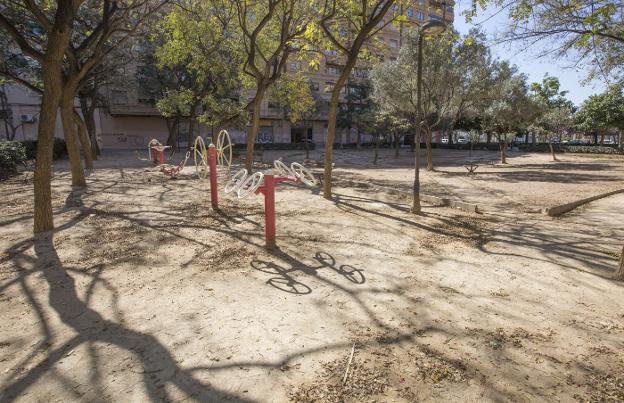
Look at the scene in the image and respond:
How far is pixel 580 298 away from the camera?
14.0 ft

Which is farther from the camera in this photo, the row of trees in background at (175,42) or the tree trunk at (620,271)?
the row of trees in background at (175,42)

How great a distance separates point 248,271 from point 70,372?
7.88 feet

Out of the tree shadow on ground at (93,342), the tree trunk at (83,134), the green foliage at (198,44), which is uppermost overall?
the green foliage at (198,44)

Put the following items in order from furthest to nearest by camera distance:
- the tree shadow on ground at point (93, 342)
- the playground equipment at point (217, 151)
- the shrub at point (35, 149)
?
the shrub at point (35, 149), the playground equipment at point (217, 151), the tree shadow on ground at point (93, 342)

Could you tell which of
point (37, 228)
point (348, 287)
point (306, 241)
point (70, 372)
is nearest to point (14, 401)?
point (70, 372)

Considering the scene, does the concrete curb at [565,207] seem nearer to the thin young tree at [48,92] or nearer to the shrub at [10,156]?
the thin young tree at [48,92]

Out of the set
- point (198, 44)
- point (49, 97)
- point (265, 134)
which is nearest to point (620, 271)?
point (49, 97)

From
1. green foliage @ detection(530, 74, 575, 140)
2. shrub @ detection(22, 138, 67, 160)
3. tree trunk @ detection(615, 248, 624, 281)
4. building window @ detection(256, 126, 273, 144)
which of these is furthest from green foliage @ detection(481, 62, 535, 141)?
building window @ detection(256, 126, 273, 144)

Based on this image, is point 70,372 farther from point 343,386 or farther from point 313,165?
point 313,165

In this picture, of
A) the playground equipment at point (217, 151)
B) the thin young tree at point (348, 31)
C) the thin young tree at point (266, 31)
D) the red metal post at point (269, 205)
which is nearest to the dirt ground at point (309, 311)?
the red metal post at point (269, 205)

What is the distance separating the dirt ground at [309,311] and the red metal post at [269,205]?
220 millimetres

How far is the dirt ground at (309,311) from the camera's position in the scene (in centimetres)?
276

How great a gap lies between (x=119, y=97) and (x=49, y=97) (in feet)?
123

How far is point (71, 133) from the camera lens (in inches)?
429
